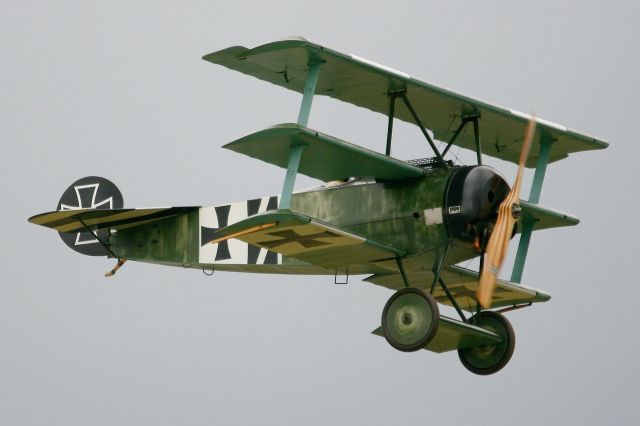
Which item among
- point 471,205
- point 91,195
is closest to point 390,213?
point 471,205

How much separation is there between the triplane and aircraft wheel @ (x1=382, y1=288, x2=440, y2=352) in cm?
2

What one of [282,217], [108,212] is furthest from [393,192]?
[108,212]

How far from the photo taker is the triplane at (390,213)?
1939 cm

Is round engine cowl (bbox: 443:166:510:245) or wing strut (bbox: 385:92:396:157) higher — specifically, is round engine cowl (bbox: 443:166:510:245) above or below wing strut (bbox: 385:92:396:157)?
below

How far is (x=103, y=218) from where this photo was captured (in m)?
22.7

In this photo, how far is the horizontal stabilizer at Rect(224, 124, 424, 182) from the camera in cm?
1892

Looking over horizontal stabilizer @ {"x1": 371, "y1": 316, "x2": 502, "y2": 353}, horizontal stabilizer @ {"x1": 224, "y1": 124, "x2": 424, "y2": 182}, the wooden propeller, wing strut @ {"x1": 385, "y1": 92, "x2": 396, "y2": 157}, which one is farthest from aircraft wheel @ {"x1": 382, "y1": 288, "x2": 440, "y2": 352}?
wing strut @ {"x1": 385, "y1": 92, "x2": 396, "y2": 157}

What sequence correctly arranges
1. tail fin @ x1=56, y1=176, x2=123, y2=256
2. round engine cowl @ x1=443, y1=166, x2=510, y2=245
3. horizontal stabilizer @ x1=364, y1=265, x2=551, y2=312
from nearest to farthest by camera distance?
round engine cowl @ x1=443, y1=166, x2=510, y2=245, horizontal stabilizer @ x1=364, y1=265, x2=551, y2=312, tail fin @ x1=56, y1=176, x2=123, y2=256

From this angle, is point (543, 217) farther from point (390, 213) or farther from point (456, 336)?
point (390, 213)

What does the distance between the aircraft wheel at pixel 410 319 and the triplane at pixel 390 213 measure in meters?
0.02

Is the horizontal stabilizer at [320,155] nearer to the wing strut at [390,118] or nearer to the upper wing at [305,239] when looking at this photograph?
the wing strut at [390,118]

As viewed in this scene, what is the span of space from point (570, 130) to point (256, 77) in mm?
4380

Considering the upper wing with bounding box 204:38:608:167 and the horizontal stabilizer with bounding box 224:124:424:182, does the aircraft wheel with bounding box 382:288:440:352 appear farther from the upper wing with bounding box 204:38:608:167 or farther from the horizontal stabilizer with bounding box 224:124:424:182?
the upper wing with bounding box 204:38:608:167

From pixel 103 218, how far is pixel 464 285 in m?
4.88
